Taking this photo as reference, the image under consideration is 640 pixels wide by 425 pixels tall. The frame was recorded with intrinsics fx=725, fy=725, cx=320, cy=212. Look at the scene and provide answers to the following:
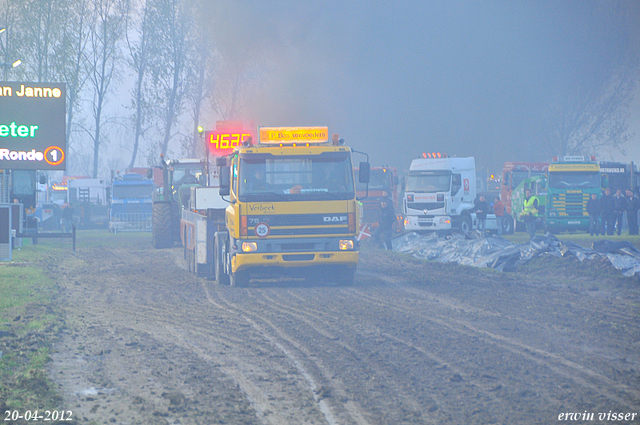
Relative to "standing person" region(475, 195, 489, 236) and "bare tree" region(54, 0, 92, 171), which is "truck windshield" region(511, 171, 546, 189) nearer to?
"standing person" region(475, 195, 489, 236)

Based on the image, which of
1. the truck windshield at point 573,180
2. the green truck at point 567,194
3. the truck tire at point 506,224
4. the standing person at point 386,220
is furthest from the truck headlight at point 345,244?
the truck tire at point 506,224

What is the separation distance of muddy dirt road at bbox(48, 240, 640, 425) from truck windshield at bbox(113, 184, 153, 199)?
80.2 feet

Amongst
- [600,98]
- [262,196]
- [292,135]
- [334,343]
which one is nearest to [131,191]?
[292,135]

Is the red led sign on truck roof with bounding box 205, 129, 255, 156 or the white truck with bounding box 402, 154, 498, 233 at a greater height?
the red led sign on truck roof with bounding box 205, 129, 255, 156

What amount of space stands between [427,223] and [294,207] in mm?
17225

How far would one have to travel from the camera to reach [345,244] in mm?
13656

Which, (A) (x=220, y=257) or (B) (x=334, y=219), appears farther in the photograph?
(A) (x=220, y=257)

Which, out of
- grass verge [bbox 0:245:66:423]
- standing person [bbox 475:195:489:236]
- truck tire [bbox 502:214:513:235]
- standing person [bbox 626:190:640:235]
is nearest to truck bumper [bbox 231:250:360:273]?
grass verge [bbox 0:245:66:423]

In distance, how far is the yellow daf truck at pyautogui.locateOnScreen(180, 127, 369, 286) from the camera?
44.1 ft

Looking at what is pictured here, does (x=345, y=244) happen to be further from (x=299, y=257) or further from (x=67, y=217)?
(x=67, y=217)

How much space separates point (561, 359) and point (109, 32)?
50.6 metres

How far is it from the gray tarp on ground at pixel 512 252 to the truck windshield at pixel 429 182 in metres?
7.24

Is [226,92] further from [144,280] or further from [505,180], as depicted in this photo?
[144,280]

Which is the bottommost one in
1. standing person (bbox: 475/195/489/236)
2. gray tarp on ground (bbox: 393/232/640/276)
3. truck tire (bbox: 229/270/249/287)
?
truck tire (bbox: 229/270/249/287)
